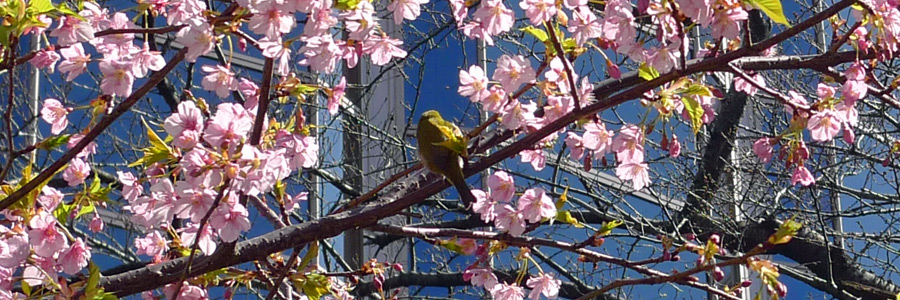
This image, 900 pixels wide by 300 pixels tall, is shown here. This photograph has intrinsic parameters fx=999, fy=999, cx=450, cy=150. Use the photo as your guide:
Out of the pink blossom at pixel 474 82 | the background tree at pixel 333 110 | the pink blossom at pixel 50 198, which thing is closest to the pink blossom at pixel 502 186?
the background tree at pixel 333 110

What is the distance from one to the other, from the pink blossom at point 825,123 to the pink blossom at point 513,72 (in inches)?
12.6

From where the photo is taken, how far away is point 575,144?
125 centimetres

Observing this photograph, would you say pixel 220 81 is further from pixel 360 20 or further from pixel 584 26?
pixel 584 26

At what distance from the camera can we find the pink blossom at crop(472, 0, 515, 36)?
1148 millimetres

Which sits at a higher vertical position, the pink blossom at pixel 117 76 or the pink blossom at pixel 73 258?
the pink blossom at pixel 117 76

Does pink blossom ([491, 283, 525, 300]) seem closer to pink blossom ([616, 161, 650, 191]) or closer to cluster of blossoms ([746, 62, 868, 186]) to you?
pink blossom ([616, 161, 650, 191])

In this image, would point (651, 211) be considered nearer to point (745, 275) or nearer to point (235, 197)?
point (745, 275)

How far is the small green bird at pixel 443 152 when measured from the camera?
1000 mm

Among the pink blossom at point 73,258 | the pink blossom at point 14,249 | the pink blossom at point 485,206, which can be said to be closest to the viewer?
the pink blossom at point 14,249

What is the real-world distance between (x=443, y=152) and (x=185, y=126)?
265 millimetres

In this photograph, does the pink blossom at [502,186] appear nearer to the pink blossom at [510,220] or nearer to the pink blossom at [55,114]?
the pink blossom at [510,220]

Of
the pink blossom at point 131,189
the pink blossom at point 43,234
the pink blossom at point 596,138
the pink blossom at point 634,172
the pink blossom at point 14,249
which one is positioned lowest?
the pink blossom at point 14,249

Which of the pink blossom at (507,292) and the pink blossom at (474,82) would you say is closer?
the pink blossom at (474,82)

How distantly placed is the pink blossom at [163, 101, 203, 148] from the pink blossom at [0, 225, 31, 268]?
22 centimetres
